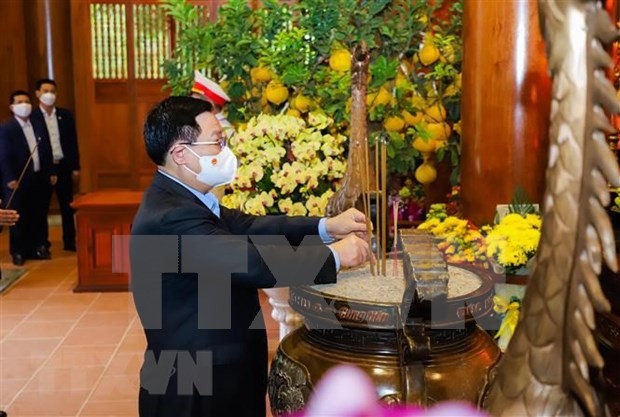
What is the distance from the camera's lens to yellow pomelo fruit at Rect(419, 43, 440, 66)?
3.57 metres

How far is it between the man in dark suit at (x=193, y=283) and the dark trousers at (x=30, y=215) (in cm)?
496

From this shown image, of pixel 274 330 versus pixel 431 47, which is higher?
pixel 431 47

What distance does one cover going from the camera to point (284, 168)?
274 centimetres

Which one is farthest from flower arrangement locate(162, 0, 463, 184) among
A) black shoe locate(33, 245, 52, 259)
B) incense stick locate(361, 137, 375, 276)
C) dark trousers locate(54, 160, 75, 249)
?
dark trousers locate(54, 160, 75, 249)

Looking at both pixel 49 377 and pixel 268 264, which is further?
pixel 49 377

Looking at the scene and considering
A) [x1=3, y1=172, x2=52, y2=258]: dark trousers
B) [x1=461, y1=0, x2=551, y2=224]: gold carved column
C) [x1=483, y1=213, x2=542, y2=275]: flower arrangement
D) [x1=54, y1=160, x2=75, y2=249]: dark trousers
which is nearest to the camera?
[x1=483, y1=213, x2=542, y2=275]: flower arrangement

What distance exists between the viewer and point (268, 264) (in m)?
1.69

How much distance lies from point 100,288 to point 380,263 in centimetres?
405

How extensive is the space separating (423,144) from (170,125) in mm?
1764

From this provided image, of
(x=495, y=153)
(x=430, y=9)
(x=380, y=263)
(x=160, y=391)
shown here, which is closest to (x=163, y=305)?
(x=160, y=391)

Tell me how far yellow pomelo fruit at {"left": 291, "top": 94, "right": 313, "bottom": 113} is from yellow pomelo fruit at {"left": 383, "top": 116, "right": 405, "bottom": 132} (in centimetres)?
34

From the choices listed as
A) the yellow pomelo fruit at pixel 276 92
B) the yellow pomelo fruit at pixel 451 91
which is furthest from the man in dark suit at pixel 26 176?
the yellow pomelo fruit at pixel 451 91

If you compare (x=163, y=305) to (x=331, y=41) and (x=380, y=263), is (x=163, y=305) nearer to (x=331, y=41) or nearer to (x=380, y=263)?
(x=380, y=263)

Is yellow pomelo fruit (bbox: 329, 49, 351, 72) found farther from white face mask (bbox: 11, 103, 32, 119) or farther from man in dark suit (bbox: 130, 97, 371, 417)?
white face mask (bbox: 11, 103, 32, 119)
